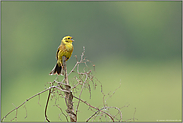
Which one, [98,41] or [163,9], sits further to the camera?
[163,9]

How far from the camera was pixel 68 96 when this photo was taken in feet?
14.2

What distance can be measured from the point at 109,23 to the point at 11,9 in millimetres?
17798

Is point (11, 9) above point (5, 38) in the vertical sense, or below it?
above

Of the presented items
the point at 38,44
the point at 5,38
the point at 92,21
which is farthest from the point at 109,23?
the point at 5,38

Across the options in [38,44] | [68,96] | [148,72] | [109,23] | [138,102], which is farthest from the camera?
[109,23]

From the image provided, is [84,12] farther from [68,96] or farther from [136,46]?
[68,96]

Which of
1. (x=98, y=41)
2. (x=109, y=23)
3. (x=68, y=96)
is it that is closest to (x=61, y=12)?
(x=109, y=23)

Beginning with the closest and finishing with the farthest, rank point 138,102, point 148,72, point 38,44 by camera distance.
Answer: point 138,102
point 148,72
point 38,44

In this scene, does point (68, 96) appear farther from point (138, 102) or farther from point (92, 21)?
point (92, 21)

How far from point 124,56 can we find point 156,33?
1007 centimetres

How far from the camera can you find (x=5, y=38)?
4834cm

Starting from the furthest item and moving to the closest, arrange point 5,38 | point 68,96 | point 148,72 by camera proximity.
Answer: point 5,38
point 148,72
point 68,96

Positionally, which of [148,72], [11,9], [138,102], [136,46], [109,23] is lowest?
[138,102]

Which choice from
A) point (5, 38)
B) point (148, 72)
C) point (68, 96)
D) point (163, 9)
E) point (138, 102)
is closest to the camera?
point (68, 96)
